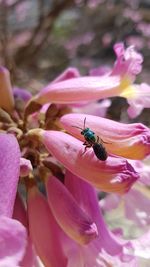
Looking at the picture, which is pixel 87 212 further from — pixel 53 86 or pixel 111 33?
pixel 111 33

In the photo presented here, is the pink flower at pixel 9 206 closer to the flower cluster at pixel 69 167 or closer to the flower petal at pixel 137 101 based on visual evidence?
the flower cluster at pixel 69 167

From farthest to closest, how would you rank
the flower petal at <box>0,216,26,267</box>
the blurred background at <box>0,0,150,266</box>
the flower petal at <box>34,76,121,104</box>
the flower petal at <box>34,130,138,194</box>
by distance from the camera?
the blurred background at <box>0,0,150,266</box> < the flower petal at <box>34,76,121,104</box> < the flower petal at <box>34,130,138,194</box> < the flower petal at <box>0,216,26,267</box>

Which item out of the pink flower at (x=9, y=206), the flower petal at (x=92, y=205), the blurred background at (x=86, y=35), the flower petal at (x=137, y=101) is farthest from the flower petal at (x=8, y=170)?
the blurred background at (x=86, y=35)

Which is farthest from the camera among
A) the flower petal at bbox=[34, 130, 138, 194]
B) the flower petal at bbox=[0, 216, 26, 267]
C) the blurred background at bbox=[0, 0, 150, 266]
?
the blurred background at bbox=[0, 0, 150, 266]

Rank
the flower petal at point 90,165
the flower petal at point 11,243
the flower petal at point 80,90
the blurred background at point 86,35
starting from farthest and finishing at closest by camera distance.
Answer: the blurred background at point 86,35, the flower petal at point 80,90, the flower petal at point 90,165, the flower petal at point 11,243

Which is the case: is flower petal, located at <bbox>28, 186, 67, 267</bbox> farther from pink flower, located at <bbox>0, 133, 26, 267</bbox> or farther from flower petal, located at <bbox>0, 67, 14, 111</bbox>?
flower petal, located at <bbox>0, 67, 14, 111</bbox>

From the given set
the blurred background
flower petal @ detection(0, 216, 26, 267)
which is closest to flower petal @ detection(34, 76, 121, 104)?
flower petal @ detection(0, 216, 26, 267)

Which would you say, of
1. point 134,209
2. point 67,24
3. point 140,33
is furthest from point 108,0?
point 134,209

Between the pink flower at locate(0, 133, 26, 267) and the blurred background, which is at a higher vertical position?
the pink flower at locate(0, 133, 26, 267)

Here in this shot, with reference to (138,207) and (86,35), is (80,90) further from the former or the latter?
(86,35)
